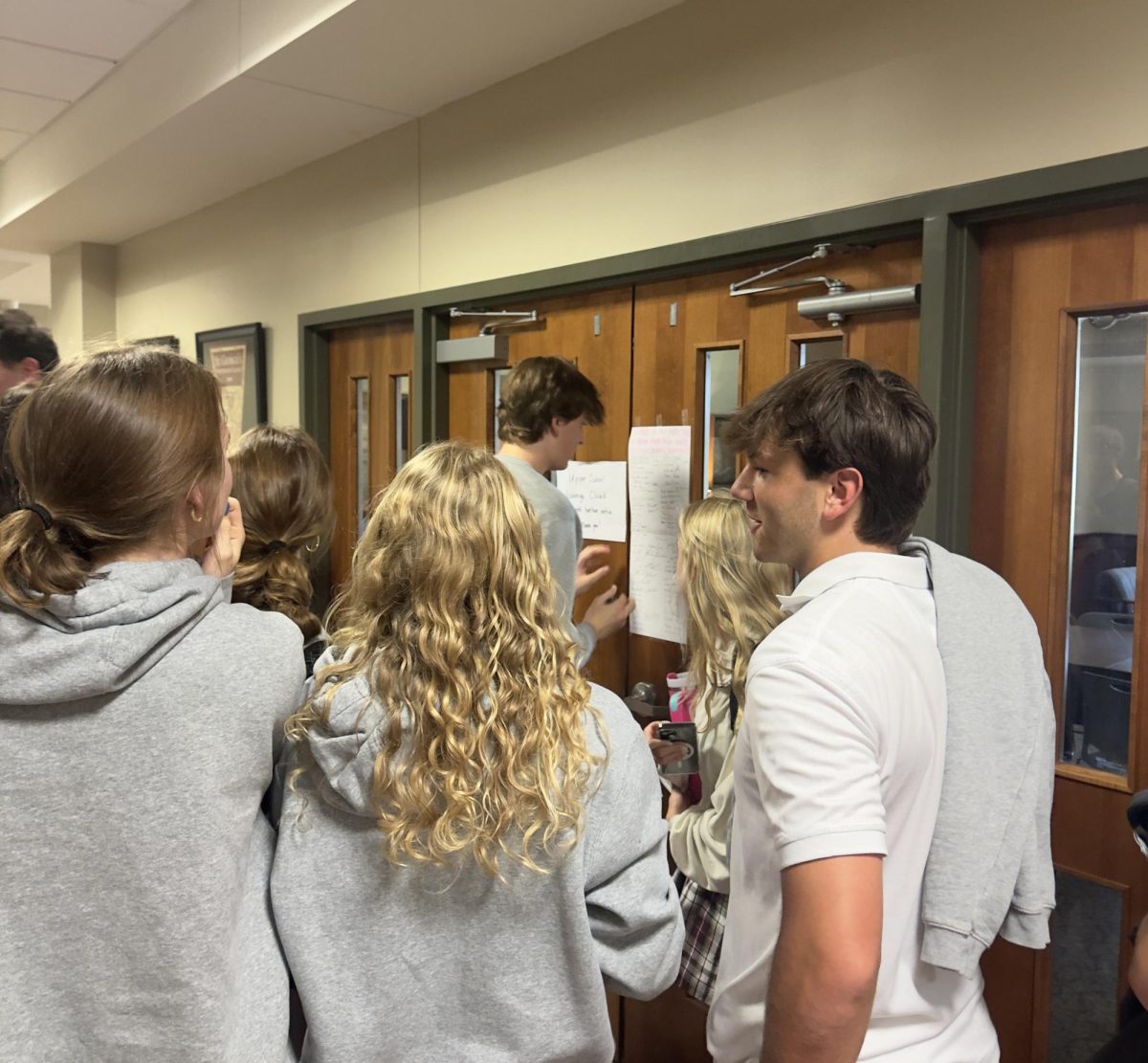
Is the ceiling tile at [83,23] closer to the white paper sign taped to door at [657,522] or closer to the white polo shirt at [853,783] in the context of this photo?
the white paper sign taped to door at [657,522]

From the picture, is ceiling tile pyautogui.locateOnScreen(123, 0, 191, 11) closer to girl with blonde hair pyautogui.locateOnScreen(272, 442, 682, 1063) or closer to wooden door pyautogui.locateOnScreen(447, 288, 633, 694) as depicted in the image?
wooden door pyautogui.locateOnScreen(447, 288, 633, 694)

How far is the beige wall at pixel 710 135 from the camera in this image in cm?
157

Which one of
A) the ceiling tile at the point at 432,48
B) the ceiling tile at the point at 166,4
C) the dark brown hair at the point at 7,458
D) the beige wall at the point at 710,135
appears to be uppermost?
the ceiling tile at the point at 166,4

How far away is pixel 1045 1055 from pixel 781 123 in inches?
71.8

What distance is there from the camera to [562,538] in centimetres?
216

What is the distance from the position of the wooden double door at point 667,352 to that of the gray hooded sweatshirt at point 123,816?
138cm

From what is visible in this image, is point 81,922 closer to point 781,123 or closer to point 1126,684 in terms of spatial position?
point 1126,684

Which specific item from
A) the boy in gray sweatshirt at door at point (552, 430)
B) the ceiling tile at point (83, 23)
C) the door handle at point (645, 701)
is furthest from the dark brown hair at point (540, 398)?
the ceiling tile at point (83, 23)

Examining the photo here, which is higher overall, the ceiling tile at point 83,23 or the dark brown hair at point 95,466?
the ceiling tile at point 83,23

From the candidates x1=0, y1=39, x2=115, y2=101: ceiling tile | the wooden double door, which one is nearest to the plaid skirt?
the wooden double door

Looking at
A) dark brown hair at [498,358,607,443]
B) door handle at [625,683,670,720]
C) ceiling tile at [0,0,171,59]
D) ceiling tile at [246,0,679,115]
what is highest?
ceiling tile at [0,0,171,59]

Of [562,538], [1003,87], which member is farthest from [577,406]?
[1003,87]

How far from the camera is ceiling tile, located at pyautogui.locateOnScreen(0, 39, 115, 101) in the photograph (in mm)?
3049

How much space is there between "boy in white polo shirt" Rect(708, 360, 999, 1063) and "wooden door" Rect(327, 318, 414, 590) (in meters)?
2.11
